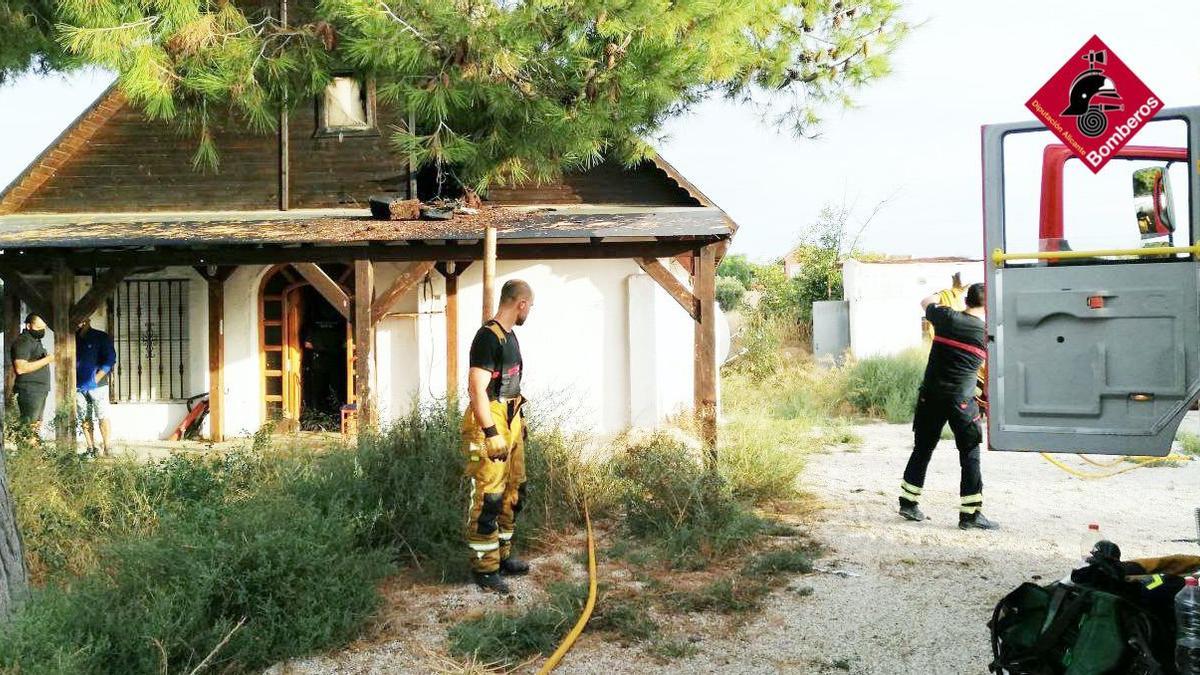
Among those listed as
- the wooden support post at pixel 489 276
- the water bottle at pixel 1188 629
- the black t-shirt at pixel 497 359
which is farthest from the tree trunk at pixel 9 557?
the water bottle at pixel 1188 629

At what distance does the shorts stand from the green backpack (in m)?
10.1

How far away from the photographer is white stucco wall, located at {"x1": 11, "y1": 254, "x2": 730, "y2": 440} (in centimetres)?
1286

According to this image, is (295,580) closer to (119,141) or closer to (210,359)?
(210,359)

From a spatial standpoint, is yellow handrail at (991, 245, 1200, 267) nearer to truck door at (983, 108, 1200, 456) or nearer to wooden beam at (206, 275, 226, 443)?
truck door at (983, 108, 1200, 456)

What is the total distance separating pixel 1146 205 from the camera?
3.70 meters

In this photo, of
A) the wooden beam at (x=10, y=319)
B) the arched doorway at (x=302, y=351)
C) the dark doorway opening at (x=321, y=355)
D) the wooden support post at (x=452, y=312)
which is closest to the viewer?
the wooden beam at (x=10, y=319)

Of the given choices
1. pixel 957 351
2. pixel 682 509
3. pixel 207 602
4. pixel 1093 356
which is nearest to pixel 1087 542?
pixel 957 351

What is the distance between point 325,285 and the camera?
11766 millimetres

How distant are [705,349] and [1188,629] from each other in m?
6.64

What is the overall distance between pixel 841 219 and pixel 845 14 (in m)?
16.4

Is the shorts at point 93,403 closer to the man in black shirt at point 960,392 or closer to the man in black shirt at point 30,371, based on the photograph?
the man in black shirt at point 30,371

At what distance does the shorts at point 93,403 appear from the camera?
10.8 m

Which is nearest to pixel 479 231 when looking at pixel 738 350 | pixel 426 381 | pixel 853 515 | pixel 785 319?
pixel 426 381

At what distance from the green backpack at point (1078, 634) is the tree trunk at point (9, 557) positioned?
422cm
